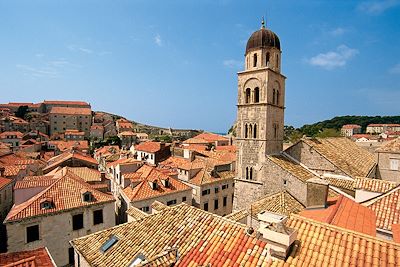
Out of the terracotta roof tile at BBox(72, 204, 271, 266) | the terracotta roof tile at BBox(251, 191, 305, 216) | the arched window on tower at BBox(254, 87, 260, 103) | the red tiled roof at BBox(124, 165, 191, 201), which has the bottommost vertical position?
the red tiled roof at BBox(124, 165, 191, 201)

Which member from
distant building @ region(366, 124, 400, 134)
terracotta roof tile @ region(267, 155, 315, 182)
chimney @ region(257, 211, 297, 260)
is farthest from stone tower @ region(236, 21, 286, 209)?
distant building @ region(366, 124, 400, 134)

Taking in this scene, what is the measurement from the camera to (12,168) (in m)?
28.2

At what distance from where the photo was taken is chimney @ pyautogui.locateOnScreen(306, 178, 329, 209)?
37.8 feet

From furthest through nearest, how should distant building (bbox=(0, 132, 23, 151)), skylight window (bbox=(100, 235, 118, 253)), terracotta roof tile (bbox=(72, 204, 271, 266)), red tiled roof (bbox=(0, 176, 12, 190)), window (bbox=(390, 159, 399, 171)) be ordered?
distant building (bbox=(0, 132, 23, 151)), red tiled roof (bbox=(0, 176, 12, 190)), window (bbox=(390, 159, 399, 171)), skylight window (bbox=(100, 235, 118, 253)), terracotta roof tile (bbox=(72, 204, 271, 266))

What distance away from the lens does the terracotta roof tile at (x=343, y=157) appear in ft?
63.5

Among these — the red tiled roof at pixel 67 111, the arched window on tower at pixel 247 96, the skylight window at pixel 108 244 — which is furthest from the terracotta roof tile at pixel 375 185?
the red tiled roof at pixel 67 111

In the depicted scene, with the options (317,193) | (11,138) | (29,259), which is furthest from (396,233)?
(11,138)

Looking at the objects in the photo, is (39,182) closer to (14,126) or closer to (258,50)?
(258,50)

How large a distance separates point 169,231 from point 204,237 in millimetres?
1903

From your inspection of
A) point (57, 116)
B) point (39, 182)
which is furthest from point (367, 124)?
point (57, 116)

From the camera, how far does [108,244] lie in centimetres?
952

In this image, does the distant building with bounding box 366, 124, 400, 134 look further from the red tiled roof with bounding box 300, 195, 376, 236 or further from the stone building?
the stone building

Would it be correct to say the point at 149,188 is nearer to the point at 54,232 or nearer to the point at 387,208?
the point at 54,232

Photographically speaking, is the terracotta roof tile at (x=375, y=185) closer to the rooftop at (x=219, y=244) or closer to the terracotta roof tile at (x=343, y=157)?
the terracotta roof tile at (x=343, y=157)
